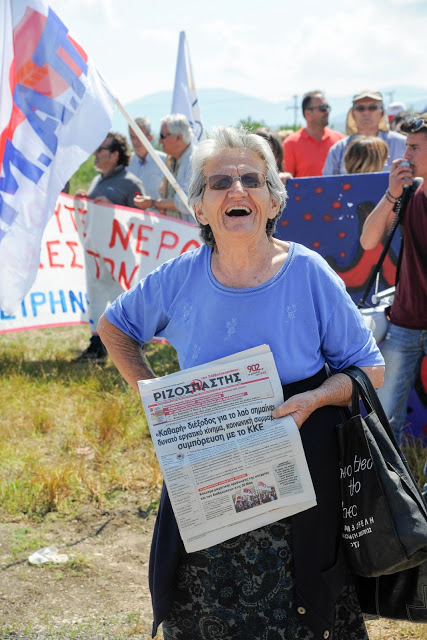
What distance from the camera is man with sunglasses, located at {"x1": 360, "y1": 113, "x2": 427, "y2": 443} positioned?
376cm

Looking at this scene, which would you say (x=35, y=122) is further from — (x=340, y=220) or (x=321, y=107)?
(x=321, y=107)

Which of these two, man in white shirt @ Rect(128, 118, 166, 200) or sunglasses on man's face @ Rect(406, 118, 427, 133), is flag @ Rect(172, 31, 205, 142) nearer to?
man in white shirt @ Rect(128, 118, 166, 200)

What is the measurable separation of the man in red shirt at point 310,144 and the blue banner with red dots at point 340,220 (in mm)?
2258

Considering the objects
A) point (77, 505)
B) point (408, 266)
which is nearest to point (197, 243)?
point (77, 505)

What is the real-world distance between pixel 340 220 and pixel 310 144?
2470mm

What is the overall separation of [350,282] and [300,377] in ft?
9.67

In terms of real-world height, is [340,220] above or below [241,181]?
below

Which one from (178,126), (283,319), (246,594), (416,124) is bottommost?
(246,594)

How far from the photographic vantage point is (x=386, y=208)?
3.93 metres

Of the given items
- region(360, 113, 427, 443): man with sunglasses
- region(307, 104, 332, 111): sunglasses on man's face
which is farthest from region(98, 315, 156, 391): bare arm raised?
region(307, 104, 332, 111): sunglasses on man's face

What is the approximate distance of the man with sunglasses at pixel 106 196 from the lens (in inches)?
287

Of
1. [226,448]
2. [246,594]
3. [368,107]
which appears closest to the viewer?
[226,448]

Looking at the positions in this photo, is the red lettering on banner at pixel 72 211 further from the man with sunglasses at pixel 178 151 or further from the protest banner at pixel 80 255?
the man with sunglasses at pixel 178 151

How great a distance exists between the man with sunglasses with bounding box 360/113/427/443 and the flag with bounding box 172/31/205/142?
13.7 ft
